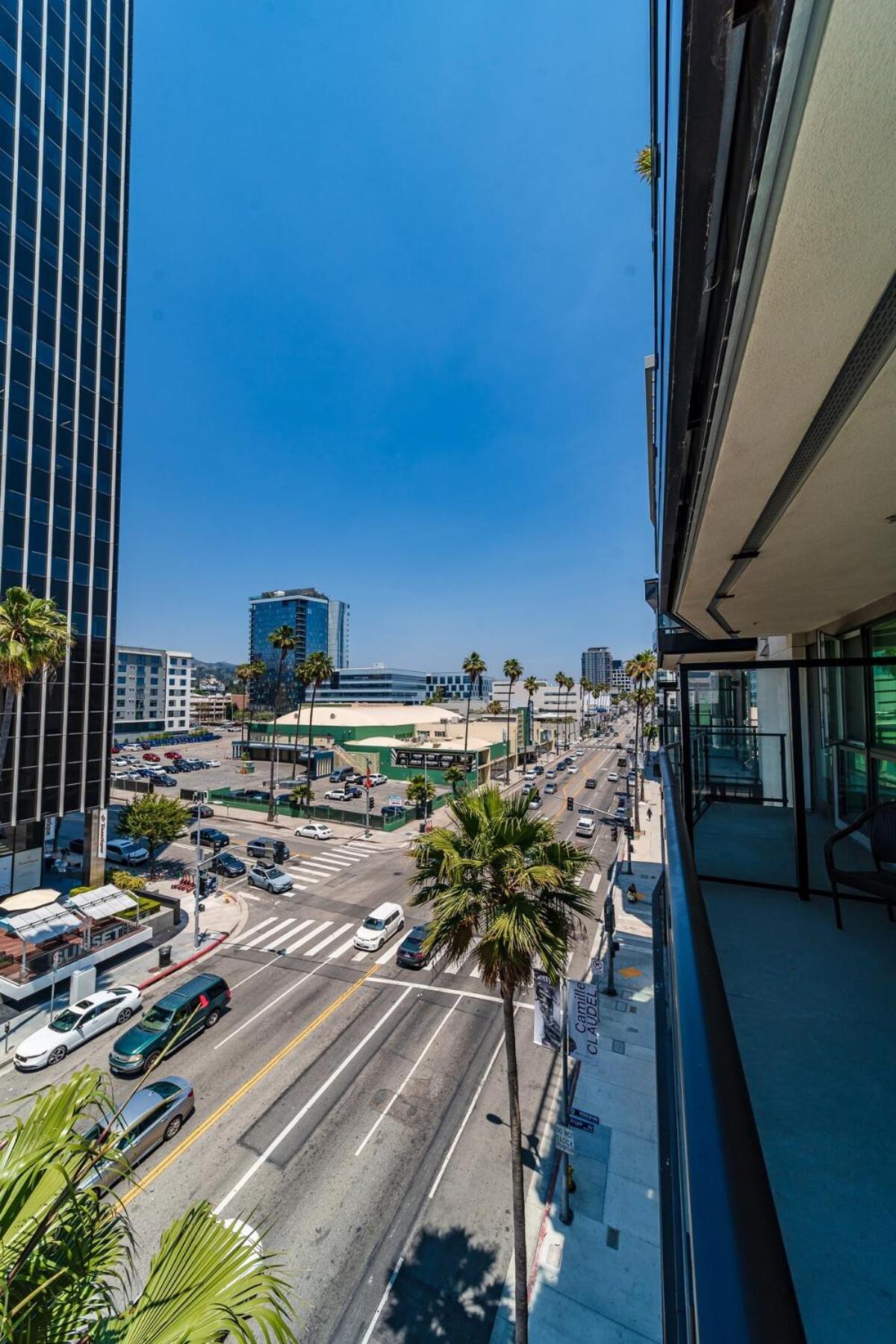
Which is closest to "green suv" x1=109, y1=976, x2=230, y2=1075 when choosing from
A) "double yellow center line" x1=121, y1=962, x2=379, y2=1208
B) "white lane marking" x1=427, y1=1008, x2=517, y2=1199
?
"double yellow center line" x1=121, y1=962, x2=379, y2=1208

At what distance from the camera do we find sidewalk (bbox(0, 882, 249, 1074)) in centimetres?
1638

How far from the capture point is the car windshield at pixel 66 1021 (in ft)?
49.0

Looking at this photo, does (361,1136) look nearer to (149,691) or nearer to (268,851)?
(268,851)

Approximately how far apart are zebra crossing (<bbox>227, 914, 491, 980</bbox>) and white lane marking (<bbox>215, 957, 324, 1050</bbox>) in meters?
0.57

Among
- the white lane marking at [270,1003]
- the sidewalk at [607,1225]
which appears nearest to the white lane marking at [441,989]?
the white lane marking at [270,1003]

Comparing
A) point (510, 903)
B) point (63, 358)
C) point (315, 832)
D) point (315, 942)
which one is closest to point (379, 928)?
point (315, 942)

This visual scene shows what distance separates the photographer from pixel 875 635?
7.79m

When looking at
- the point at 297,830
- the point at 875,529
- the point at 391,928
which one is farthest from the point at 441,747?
the point at 875,529

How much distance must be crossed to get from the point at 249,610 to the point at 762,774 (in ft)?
539

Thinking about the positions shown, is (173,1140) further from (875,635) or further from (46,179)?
(46,179)

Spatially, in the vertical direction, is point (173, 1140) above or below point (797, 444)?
below

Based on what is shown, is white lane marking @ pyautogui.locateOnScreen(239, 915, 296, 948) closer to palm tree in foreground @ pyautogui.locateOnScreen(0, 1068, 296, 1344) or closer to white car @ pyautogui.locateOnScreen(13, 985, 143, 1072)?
white car @ pyautogui.locateOnScreen(13, 985, 143, 1072)

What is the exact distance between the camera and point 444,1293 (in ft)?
28.7

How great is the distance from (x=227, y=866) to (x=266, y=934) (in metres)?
8.64
